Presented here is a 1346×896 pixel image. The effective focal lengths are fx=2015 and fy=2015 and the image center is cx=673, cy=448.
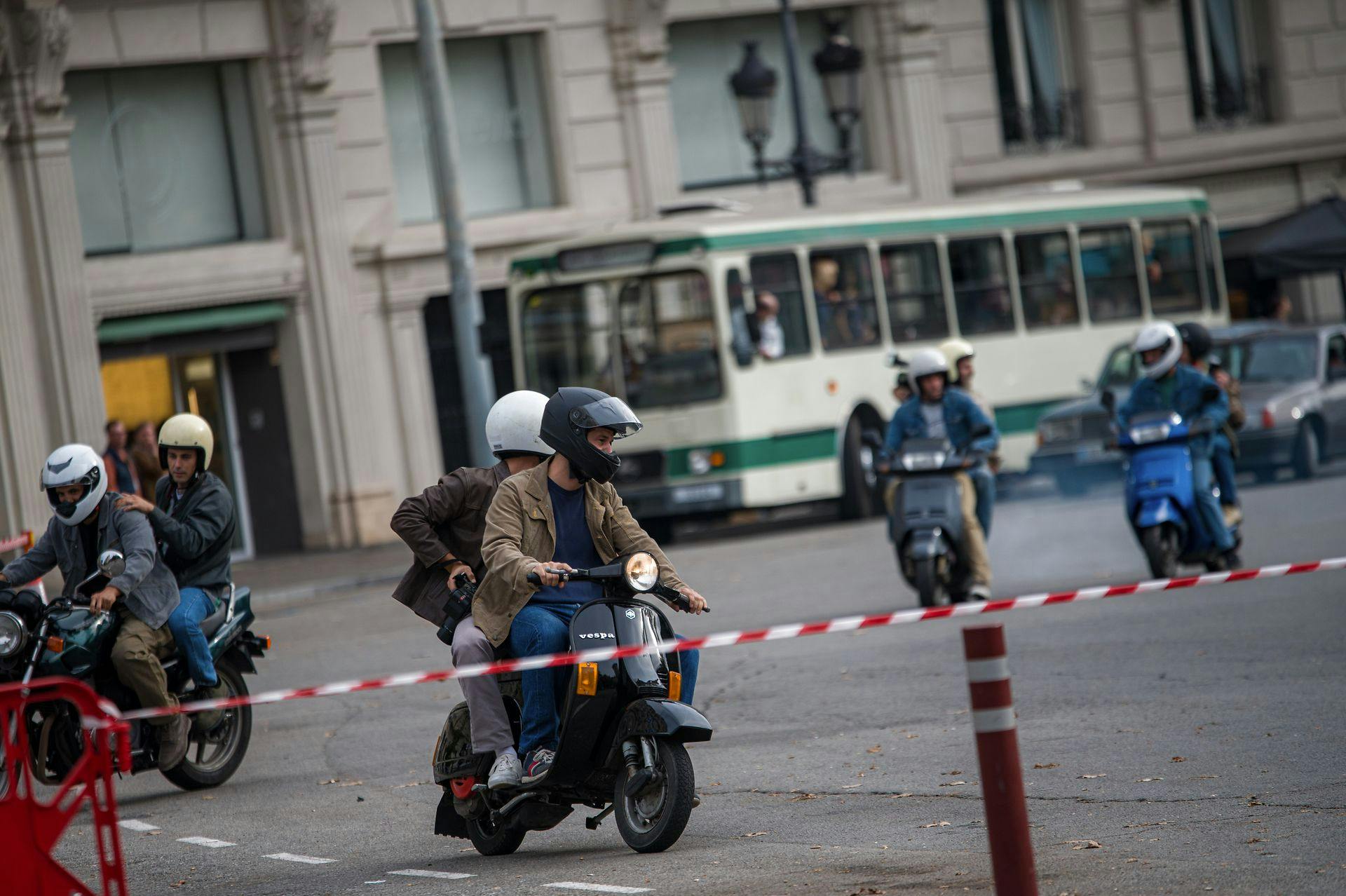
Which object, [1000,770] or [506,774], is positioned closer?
[1000,770]

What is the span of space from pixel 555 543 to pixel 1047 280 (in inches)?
660

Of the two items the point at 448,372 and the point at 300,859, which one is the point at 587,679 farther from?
the point at 448,372

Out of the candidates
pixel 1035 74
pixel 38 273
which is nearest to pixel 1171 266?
pixel 1035 74

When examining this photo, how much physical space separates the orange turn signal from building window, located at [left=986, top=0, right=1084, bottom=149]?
23493 mm

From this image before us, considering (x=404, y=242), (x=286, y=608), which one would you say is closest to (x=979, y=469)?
(x=286, y=608)

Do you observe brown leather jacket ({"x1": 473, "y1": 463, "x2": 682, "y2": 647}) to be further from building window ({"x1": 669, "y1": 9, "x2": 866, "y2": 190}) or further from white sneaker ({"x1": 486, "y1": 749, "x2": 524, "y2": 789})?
building window ({"x1": 669, "y1": 9, "x2": 866, "y2": 190})

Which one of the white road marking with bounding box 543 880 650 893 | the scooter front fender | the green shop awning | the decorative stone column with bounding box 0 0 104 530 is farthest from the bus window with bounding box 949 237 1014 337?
the white road marking with bounding box 543 880 650 893

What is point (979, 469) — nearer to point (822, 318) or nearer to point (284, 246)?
point (822, 318)

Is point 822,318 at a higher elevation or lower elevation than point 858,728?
higher

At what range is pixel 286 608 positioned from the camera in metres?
18.0

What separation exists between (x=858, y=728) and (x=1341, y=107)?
78.5ft

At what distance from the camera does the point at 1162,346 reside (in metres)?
12.7

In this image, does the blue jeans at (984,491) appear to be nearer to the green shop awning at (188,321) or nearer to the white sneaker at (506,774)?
the white sneaker at (506,774)

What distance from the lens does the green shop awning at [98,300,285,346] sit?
22578 mm
